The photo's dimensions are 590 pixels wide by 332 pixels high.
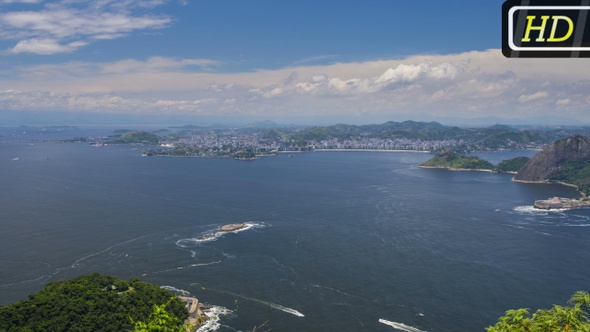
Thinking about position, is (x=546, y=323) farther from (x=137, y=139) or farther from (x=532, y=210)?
(x=137, y=139)

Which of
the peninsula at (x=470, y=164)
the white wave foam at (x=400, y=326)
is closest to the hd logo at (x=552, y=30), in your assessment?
the white wave foam at (x=400, y=326)

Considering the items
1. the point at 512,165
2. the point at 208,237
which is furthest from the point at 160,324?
the point at 512,165

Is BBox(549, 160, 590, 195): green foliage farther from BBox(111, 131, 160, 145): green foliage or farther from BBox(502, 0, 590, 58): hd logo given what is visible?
BBox(111, 131, 160, 145): green foliage

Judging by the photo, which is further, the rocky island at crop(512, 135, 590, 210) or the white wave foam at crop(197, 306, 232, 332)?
the rocky island at crop(512, 135, 590, 210)

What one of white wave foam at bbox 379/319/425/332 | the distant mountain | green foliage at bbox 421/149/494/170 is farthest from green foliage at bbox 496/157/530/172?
white wave foam at bbox 379/319/425/332

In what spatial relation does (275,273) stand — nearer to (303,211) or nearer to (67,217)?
(303,211)

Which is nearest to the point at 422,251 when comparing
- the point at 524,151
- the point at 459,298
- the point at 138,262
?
the point at 459,298

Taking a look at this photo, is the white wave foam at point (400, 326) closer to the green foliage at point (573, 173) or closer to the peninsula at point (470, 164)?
the green foliage at point (573, 173)
